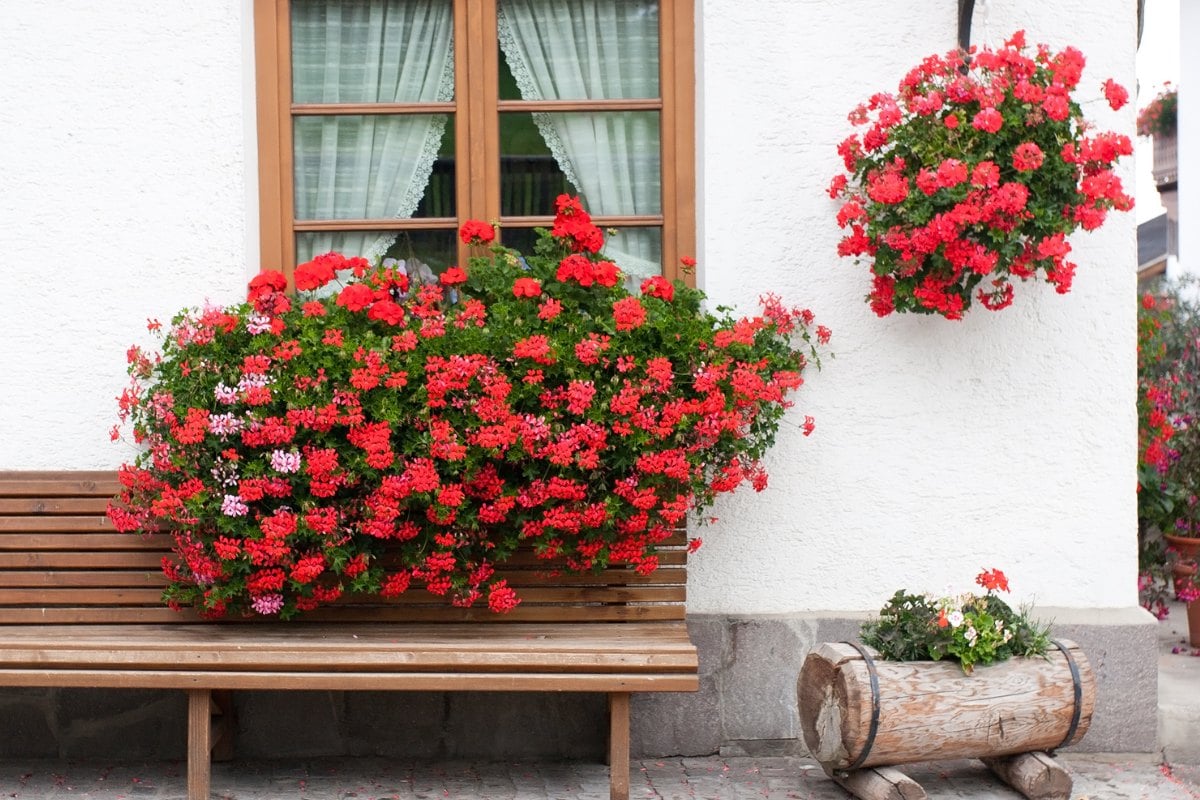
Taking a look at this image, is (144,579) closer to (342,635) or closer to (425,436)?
(342,635)

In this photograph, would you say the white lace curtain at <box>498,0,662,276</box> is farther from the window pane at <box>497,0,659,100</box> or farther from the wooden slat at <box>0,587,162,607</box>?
the wooden slat at <box>0,587,162,607</box>

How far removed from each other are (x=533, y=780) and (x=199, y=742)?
1.07 m

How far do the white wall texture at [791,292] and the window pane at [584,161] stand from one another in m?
0.29

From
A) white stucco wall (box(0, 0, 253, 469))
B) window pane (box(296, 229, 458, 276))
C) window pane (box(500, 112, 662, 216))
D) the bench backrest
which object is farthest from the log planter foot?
white stucco wall (box(0, 0, 253, 469))

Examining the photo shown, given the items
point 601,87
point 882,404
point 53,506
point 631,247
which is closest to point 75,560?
point 53,506

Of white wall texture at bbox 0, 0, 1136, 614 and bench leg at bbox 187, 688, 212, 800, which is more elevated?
white wall texture at bbox 0, 0, 1136, 614

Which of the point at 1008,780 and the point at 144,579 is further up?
the point at 144,579

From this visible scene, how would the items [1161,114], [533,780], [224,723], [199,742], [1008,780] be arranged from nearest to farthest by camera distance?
[199,742] → [1008,780] → [533,780] → [224,723] → [1161,114]

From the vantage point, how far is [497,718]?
184 inches

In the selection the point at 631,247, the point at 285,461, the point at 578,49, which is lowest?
the point at 285,461

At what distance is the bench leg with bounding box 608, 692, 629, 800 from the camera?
13.3ft

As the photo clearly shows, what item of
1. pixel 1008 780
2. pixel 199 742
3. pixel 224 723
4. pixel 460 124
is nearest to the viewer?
pixel 199 742

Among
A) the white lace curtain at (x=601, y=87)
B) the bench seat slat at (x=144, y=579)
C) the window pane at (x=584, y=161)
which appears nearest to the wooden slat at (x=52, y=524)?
the bench seat slat at (x=144, y=579)

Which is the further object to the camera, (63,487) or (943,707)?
(63,487)
